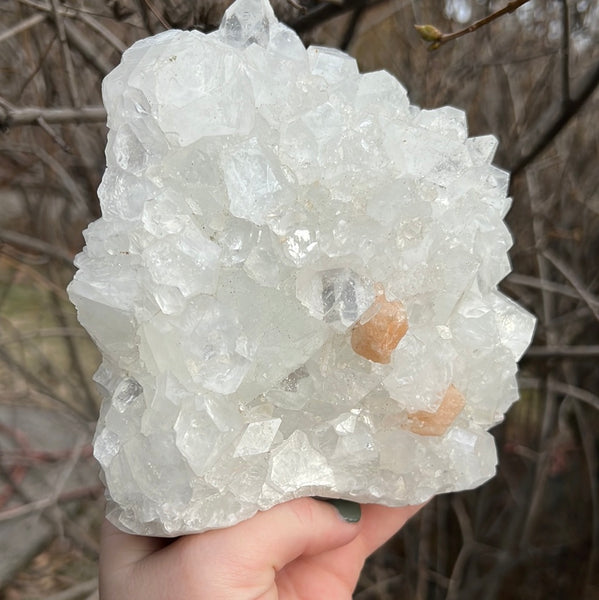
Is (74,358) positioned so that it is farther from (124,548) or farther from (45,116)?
(124,548)

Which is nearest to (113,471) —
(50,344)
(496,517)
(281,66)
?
(281,66)

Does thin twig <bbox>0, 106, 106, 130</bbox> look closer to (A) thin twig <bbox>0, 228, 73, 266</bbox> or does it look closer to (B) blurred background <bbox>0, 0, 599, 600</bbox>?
(B) blurred background <bbox>0, 0, 599, 600</bbox>

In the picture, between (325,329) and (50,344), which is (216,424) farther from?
(50,344)

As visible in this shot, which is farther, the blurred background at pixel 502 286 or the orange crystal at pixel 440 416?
the blurred background at pixel 502 286

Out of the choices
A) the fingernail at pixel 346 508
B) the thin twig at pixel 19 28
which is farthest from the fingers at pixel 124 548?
the thin twig at pixel 19 28

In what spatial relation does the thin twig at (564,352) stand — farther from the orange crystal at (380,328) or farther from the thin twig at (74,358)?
the thin twig at (74,358)

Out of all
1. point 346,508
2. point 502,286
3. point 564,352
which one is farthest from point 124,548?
point 502,286
